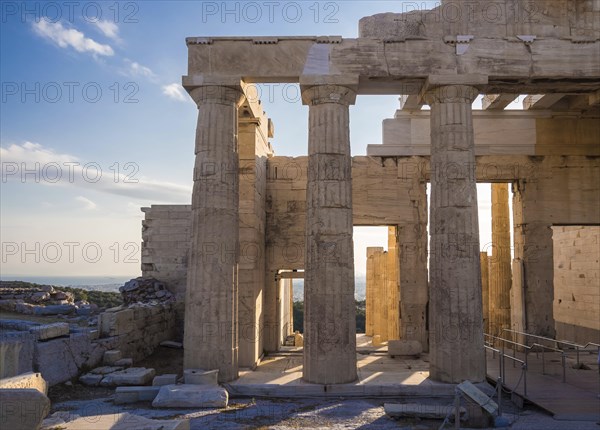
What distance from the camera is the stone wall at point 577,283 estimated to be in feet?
66.3

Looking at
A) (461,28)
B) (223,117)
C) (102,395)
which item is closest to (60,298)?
(102,395)

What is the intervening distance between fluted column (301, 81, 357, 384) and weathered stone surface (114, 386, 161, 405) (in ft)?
10.9

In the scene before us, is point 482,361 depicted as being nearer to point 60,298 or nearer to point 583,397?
point 583,397

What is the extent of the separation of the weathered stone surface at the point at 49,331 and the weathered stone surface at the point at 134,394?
2061mm

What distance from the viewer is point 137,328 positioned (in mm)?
16078

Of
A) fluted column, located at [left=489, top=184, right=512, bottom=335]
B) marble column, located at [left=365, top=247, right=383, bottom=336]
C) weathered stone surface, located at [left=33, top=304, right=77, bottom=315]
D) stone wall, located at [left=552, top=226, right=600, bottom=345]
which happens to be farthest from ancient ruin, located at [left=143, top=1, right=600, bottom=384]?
marble column, located at [left=365, top=247, right=383, bottom=336]

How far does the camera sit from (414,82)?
13734mm

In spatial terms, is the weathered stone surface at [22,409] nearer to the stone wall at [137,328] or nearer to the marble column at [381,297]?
the stone wall at [137,328]

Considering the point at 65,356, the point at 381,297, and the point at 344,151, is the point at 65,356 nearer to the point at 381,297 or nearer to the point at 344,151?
the point at 344,151

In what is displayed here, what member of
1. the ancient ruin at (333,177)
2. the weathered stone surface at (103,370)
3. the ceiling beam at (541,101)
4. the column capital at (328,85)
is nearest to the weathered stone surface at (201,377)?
the ancient ruin at (333,177)

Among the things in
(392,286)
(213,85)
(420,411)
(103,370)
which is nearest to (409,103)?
(213,85)

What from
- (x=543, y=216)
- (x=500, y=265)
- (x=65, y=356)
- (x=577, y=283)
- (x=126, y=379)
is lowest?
(x=126, y=379)

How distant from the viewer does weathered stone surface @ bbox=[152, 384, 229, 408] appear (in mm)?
11133

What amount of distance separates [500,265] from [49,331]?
14483 millimetres
